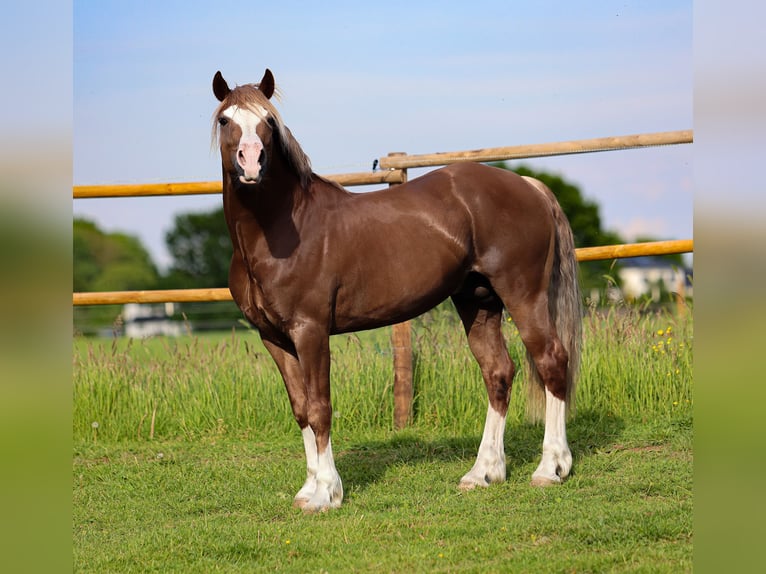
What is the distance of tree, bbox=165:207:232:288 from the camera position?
6128cm

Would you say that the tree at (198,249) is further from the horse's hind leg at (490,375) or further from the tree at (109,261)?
the horse's hind leg at (490,375)

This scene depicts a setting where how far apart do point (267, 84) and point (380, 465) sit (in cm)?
245

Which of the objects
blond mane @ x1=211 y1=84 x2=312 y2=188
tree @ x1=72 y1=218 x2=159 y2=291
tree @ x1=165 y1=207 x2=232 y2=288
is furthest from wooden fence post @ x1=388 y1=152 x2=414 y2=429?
tree @ x1=72 y1=218 x2=159 y2=291

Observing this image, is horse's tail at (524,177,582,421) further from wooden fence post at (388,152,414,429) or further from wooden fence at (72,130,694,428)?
wooden fence post at (388,152,414,429)

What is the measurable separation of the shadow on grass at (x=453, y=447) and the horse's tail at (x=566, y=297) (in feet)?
2.06

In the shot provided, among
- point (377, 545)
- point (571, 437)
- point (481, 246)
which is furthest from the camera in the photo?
point (571, 437)

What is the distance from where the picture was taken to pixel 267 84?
4109mm

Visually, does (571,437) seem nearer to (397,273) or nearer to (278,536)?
(397,273)

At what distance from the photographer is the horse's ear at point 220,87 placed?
4059 mm

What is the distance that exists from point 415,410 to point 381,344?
641 millimetres

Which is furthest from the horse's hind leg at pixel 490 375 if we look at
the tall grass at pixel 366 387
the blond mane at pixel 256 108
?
the blond mane at pixel 256 108

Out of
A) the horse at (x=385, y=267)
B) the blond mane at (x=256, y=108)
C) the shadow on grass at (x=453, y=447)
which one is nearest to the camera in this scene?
the blond mane at (x=256, y=108)

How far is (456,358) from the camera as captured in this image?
20.4 feet
